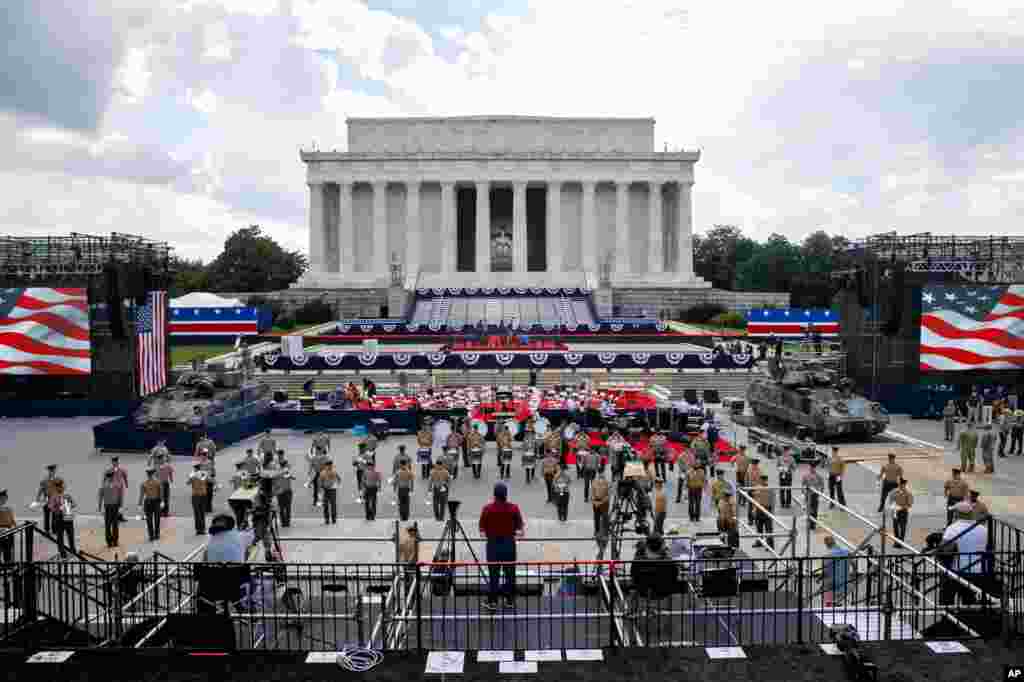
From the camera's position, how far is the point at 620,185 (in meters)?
84.8

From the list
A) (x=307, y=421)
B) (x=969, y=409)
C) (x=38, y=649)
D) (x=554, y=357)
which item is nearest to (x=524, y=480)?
(x=307, y=421)

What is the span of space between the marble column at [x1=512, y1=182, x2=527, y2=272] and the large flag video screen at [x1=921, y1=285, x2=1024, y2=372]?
174 feet

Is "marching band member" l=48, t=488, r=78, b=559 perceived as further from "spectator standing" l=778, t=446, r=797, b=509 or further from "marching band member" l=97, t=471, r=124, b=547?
"spectator standing" l=778, t=446, r=797, b=509

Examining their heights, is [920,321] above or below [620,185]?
below

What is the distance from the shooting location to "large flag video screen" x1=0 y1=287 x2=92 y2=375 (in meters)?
34.3

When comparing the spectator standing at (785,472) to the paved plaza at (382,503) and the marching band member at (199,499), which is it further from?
the marching band member at (199,499)

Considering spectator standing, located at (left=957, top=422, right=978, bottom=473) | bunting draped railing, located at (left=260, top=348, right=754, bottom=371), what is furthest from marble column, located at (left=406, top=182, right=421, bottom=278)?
spectator standing, located at (left=957, top=422, right=978, bottom=473)

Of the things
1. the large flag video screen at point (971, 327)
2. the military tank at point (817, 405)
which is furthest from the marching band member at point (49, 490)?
the large flag video screen at point (971, 327)

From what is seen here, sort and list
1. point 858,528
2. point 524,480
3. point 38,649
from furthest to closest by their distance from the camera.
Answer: point 524,480
point 858,528
point 38,649

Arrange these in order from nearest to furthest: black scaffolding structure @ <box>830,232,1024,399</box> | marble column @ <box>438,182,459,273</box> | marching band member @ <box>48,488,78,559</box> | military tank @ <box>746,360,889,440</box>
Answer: marching band member @ <box>48,488,78,559</box>, military tank @ <box>746,360,889,440</box>, black scaffolding structure @ <box>830,232,1024,399</box>, marble column @ <box>438,182,459,273</box>

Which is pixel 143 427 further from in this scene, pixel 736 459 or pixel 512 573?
pixel 512 573

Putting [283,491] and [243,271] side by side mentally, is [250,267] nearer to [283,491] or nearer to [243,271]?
[243,271]

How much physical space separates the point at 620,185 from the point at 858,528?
2776 inches

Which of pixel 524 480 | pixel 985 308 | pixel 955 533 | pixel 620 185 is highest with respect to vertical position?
pixel 620 185
